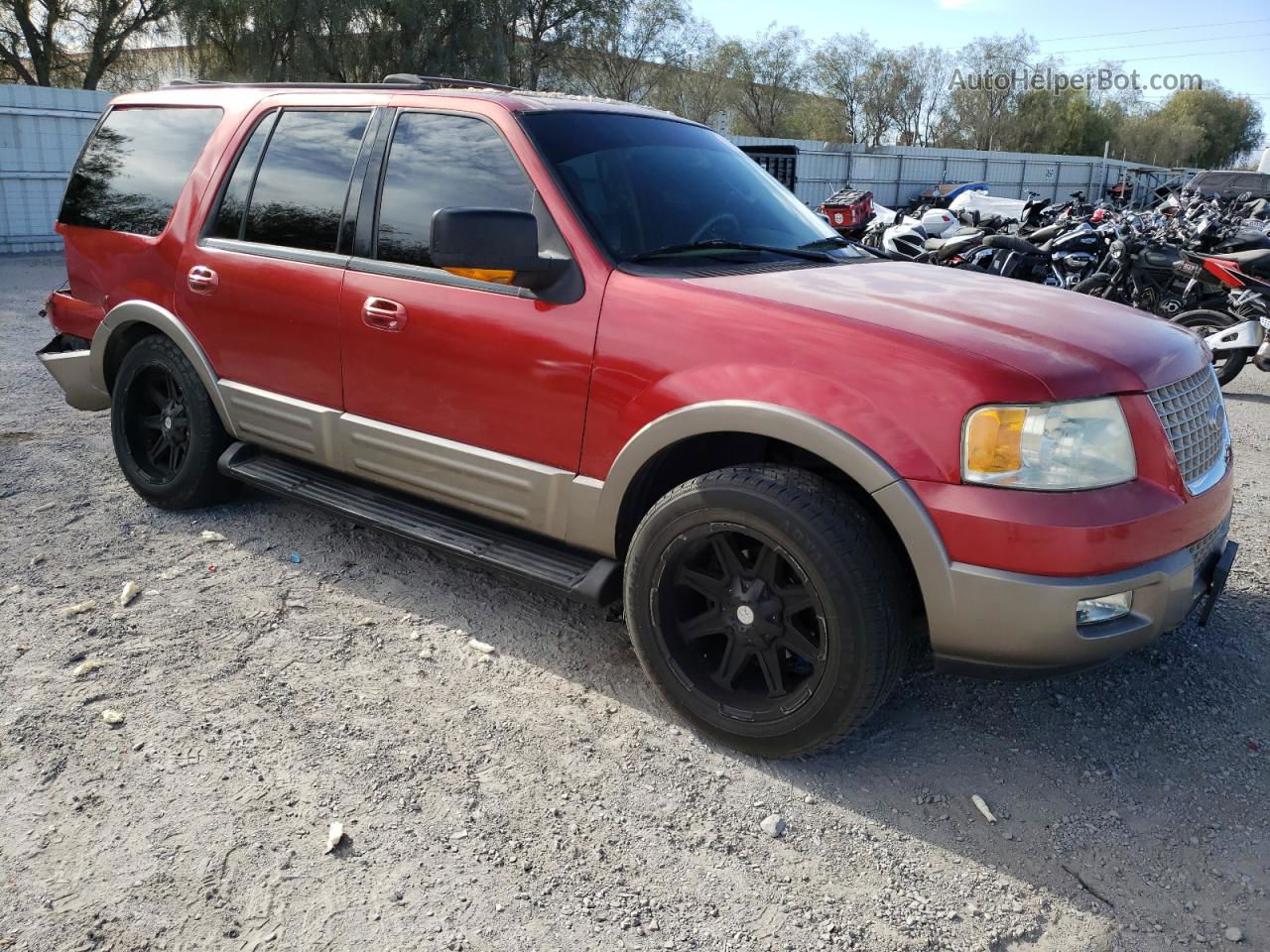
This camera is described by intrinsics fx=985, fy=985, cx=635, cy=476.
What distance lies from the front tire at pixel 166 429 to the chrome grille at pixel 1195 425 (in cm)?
374

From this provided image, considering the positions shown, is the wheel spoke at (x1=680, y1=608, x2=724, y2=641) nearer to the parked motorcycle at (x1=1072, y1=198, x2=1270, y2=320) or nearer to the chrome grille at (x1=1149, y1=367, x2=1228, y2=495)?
the chrome grille at (x1=1149, y1=367, x2=1228, y2=495)

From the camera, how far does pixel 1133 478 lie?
2547 mm

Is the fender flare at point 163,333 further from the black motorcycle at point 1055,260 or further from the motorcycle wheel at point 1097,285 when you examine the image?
the motorcycle wheel at point 1097,285

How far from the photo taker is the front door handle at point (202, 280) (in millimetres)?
4145

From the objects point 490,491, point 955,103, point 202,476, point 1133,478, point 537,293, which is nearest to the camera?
point 1133,478

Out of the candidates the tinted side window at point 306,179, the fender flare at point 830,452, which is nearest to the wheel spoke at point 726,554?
the fender flare at point 830,452

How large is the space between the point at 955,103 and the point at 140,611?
263ft

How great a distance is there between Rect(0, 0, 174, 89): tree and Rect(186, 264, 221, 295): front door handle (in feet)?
103

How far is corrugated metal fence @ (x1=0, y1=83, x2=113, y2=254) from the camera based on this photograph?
16188 mm

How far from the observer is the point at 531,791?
2.76 m

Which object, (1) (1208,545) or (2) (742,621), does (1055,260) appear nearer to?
(1) (1208,545)

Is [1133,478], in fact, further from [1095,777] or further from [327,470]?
[327,470]

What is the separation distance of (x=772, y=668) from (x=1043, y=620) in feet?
2.53

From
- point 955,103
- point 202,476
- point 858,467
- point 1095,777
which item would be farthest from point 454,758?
point 955,103
